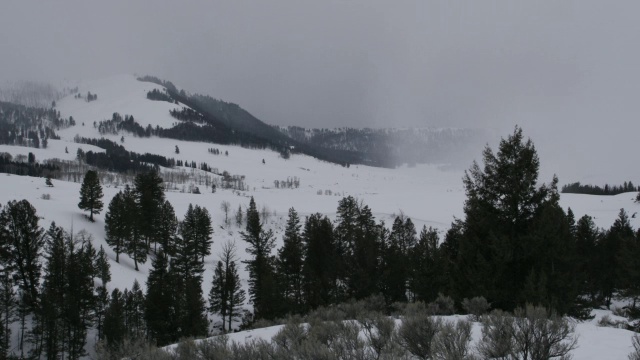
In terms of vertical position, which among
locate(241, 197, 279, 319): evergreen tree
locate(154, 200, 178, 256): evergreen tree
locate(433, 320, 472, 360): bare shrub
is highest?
locate(433, 320, 472, 360): bare shrub

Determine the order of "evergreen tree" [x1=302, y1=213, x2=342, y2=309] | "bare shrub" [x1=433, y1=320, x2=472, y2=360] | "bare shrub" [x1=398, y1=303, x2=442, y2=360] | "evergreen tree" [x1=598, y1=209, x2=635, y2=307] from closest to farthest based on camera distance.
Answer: "bare shrub" [x1=433, y1=320, x2=472, y2=360] < "bare shrub" [x1=398, y1=303, x2=442, y2=360] < "evergreen tree" [x1=302, y1=213, x2=342, y2=309] < "evergreen tree" [x1=598, y1=209, x2=635, y2=307]

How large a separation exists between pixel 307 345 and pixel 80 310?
32335 mm

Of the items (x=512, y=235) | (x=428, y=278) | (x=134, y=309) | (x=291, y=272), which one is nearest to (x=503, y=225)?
A: (x=512, y=235)

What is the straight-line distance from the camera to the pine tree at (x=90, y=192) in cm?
5128

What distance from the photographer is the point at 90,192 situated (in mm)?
52656

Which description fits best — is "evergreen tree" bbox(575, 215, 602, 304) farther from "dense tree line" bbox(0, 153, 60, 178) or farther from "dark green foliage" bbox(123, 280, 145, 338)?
"dense tree line" bbox(0, 153, 60, 178)

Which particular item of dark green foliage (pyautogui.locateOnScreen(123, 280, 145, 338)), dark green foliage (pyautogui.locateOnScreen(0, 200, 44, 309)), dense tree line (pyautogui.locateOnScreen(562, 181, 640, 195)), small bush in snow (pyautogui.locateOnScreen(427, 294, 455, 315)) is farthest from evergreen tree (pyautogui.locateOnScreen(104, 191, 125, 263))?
dense tree line (pyautogui.locateOnScreen(562, 181, 640, 195))

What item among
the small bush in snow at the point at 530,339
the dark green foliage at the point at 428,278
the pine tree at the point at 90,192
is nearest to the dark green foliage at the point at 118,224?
the pine tree at the point at 90,192

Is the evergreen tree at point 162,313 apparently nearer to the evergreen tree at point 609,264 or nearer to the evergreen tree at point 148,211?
the evergreen tree at point 148,211

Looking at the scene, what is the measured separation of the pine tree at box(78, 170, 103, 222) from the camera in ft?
168

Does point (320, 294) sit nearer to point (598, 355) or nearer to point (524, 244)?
point (524, 244)

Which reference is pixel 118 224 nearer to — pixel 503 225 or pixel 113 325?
pixel 113 325

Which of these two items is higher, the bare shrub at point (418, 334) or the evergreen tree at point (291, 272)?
the bare shrub at point (418, 334)

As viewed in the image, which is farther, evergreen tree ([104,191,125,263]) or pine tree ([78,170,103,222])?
pine tree ([78,170,103,222])
